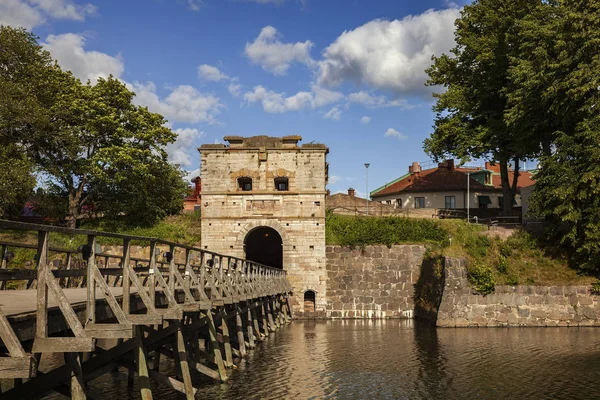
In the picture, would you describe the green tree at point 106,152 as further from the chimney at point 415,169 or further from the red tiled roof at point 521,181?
the red tiled roof at point 521,181

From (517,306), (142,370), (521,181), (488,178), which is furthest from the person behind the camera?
(521,181)

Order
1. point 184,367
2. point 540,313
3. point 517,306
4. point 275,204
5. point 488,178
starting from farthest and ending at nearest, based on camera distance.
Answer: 1. point 488,178
2. point 275,204
3. point 517,306
4. point 540,313
5. point 184,367

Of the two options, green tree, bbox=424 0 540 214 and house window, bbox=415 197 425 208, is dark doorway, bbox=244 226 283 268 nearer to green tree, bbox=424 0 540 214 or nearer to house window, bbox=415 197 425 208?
green tree, bbox=424 0 540 214

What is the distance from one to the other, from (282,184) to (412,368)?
62.3 feet

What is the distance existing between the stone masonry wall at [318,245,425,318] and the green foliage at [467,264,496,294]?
472 cm

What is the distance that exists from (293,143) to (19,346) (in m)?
29.6

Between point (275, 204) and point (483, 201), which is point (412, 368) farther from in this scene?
point (483, 201)

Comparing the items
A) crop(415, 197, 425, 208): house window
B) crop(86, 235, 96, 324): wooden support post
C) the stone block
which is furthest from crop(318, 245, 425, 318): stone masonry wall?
crop(86, 235, 96, 324): wooden support post

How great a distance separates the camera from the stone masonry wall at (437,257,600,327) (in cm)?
2755

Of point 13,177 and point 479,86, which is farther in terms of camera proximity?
point 479,86

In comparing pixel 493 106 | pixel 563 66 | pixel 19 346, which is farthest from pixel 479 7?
pixel 19 346

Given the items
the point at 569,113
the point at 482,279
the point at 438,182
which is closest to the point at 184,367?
the point at 482,279

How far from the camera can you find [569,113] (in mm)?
28719

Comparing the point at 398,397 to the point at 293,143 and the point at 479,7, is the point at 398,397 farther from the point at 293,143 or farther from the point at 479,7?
the point at 479,7
